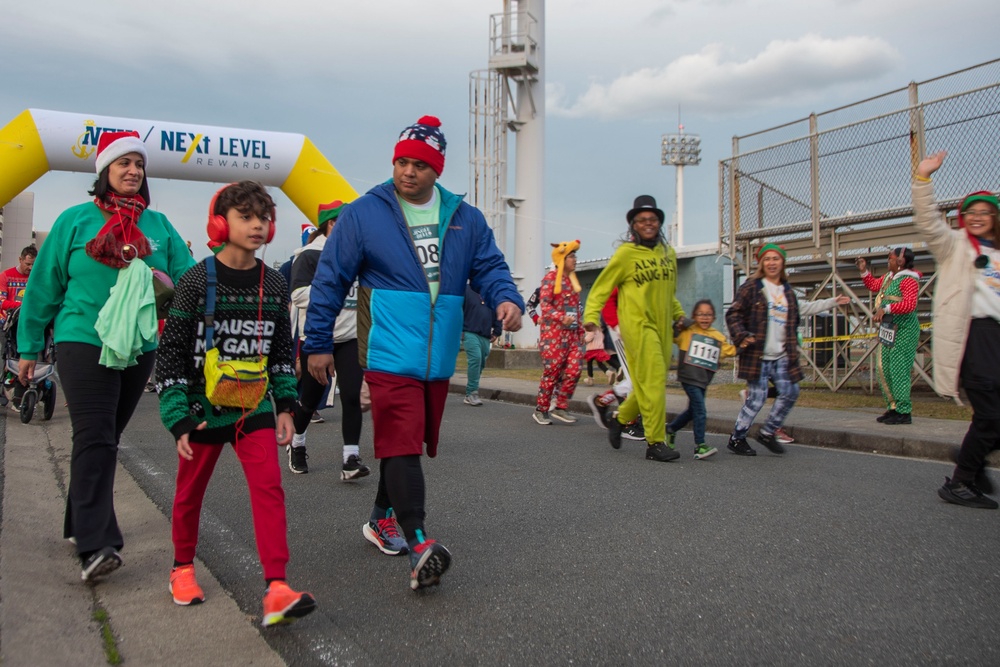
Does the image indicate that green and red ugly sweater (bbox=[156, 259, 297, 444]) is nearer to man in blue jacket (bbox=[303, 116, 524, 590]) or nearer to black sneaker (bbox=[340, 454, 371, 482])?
man in blue jacket (bbox=[303, 116, 524, 590])

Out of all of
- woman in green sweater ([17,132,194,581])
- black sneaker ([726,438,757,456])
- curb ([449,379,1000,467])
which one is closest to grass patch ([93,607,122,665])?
woman in green sweater ([17,132,194,581])

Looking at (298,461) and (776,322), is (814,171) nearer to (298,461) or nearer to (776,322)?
(776,322)

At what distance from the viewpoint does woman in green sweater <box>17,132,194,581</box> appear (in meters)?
3.69

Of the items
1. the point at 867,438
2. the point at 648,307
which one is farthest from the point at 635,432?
the point at 867,438

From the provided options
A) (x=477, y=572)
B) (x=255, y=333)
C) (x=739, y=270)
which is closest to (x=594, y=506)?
(x=477, y=572)

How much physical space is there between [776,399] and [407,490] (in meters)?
4.60

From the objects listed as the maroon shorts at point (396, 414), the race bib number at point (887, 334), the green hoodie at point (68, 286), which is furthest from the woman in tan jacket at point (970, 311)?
the green hoodie at point (68, 286)

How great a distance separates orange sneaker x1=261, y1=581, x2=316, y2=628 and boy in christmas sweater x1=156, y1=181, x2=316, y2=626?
0.16m

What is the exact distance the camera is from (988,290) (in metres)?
4.93

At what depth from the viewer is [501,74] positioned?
2603 centimetres

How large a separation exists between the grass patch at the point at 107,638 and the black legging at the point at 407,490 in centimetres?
111

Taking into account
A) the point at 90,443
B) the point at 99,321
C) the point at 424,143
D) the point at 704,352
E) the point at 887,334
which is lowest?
the point at 90,443

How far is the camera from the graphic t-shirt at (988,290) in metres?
4.91

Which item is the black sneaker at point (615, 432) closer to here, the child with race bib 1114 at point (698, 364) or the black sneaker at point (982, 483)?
the child with race bib 1114 at point (698, 364)
